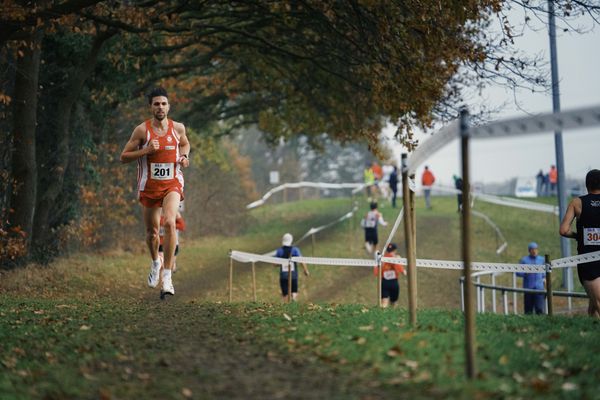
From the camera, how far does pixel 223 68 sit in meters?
31.9

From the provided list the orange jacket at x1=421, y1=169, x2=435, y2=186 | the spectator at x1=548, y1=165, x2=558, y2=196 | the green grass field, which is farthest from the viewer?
the spectator at x1=548, y1=165, x2=558, y2=196

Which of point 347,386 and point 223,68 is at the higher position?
point 223,68

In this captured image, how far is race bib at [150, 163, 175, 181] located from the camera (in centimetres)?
1223

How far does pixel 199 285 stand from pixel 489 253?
13525 millimetres

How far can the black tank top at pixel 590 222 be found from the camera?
1125 cm

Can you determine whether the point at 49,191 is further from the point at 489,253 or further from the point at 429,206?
the point at 429,206

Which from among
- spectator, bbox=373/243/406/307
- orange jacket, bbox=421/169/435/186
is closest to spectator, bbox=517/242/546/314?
spectator, bbox=373/243/406/307

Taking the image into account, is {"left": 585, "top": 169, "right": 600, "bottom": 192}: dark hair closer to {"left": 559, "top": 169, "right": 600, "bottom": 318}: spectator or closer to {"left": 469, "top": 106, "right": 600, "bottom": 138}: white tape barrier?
{"left": 559, "top": 169, "right": 600, "bottom": 318}: spectator

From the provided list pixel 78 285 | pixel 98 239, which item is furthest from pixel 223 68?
pixel 78 285

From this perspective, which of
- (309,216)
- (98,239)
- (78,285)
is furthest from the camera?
(309,216)

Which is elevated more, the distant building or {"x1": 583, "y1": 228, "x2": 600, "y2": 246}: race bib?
the distant building

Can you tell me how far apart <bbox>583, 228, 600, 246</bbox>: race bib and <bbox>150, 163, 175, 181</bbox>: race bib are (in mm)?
5248

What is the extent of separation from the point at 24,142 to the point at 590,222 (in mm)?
12100

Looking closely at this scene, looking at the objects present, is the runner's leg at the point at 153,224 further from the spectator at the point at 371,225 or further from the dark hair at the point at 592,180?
the spectator at the point at 371,225
